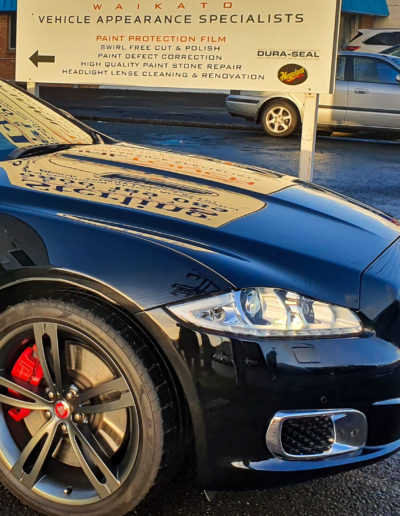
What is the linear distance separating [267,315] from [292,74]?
4.41 metres

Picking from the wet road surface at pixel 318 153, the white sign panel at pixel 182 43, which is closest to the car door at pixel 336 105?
the wet road surface at pixel 318 153

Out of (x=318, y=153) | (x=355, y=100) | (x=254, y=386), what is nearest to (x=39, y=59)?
(x=254, y=386)

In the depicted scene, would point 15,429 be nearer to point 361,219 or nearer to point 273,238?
point 273,238

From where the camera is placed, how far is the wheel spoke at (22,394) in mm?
2402

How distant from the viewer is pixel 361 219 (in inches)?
121

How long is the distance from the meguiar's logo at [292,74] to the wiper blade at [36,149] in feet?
10.2

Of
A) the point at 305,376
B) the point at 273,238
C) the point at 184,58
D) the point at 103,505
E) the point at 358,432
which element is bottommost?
the point at 103,505

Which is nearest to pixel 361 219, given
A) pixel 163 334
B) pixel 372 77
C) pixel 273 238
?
pixel 273 238

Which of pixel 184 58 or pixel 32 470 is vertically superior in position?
pixel 184 58

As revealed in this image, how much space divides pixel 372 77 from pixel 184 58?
304 inches

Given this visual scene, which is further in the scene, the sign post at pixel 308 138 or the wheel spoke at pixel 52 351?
the sign post at pixel 308 138

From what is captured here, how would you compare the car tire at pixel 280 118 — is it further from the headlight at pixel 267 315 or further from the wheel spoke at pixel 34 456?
the wheel spoke at pixel 34 456

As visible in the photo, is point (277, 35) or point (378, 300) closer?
point (378, 300)

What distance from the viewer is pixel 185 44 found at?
6.51 metres
